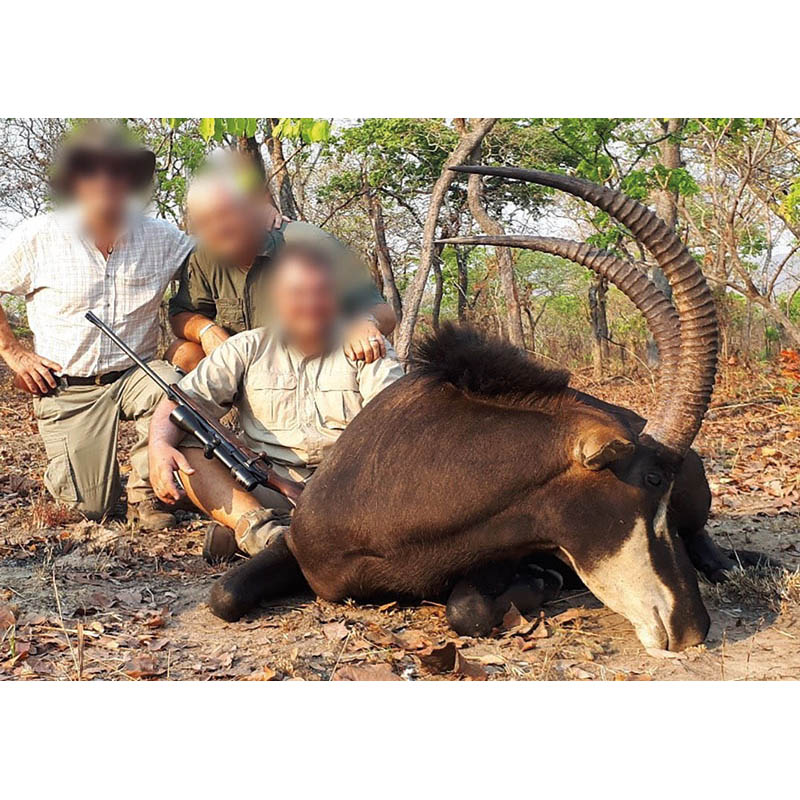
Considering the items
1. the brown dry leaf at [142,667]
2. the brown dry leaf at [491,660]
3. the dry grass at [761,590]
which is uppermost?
the dry grass at [761,590]

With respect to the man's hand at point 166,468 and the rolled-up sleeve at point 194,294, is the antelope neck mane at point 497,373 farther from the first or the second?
the rolled-up sleeve at point 194,294

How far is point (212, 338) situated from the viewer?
5383mm

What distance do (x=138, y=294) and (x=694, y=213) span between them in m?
Result: 8.40

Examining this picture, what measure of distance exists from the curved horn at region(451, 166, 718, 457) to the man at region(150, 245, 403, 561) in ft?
4.92

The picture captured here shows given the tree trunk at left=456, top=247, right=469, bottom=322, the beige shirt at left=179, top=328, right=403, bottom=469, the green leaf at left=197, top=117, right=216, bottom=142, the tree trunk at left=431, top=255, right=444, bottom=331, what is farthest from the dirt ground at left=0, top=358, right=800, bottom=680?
the tree trunk at left=456, top=247, right=469, bottom=322

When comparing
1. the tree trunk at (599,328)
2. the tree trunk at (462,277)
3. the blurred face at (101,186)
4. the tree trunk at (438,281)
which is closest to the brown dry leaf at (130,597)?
the blurred face at (101,186)

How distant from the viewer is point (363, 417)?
3773mm

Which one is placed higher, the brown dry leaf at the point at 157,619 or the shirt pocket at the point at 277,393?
the shirt pocket at the point at 277,393

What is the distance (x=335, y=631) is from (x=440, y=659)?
Result: 1.52ft

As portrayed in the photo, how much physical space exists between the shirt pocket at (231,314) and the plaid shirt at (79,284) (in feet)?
1.64

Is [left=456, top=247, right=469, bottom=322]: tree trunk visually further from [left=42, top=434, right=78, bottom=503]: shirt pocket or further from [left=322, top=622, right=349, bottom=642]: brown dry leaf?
[left=322, top=622, right=349, bottom=642]: brown dry leaf

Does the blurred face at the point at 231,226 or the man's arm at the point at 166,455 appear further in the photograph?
the blurred face at the point at 231,226

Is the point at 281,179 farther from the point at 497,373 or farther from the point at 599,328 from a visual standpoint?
the point at 497,373

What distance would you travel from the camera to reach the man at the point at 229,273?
5.29 meters
